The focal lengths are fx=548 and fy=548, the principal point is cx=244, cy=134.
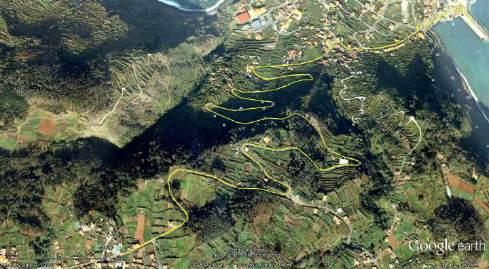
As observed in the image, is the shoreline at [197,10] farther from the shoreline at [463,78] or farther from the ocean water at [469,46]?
the ocean water at [469,46]

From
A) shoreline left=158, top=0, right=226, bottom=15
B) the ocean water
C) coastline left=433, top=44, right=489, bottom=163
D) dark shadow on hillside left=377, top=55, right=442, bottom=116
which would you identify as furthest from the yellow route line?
shoreline left=158, top=0, right=226, bottom=15

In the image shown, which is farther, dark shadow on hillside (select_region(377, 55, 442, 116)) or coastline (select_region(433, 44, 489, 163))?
coastline (select_region(433, 44, 489, 163))

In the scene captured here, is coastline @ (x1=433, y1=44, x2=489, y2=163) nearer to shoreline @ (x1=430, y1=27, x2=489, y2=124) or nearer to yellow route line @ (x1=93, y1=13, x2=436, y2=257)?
shoreline @ (x1=430, y1=27, x2=489, y2=124)

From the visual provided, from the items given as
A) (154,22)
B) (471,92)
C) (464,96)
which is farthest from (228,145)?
(471,92)

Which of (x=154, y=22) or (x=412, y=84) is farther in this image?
(x=154, y=22)

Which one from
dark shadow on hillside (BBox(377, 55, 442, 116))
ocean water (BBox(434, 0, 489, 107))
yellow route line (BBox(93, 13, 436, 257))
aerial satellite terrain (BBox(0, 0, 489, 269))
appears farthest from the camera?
ocean water (BBox(434, 0, 489, 107))

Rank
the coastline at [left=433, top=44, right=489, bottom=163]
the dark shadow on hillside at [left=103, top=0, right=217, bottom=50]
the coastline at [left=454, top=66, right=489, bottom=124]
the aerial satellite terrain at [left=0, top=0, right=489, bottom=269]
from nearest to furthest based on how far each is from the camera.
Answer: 1. the aerial satellite terrain at [left=0, top=0, right=489, bottom=269]
2. the coastline at [left=433, top=44, right=489, bottom=163]
3. the dark shadow on hillside at [left=103, top=0, right=217, bottom=50]
4. the coastline at [left=454, top=66, right=489, bottom=124]

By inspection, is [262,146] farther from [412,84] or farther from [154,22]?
[154,22]

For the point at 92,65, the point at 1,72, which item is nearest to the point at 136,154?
the point at 92,65
